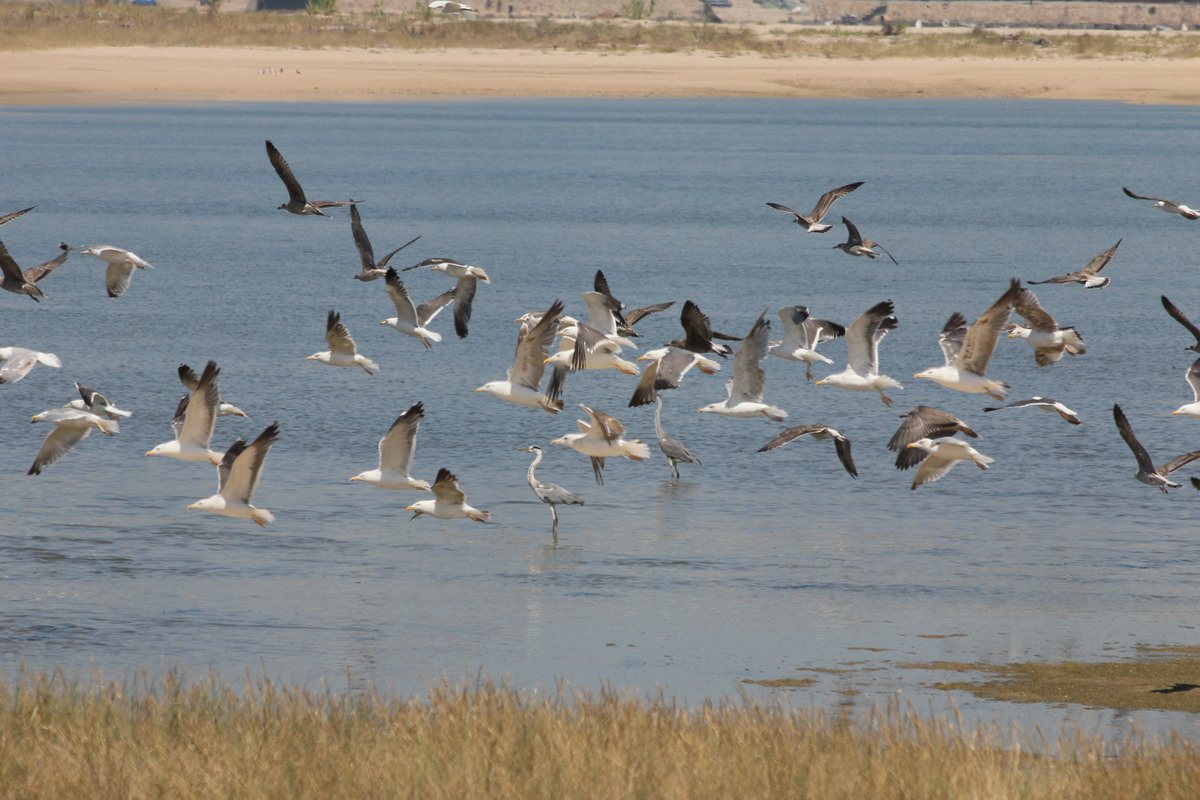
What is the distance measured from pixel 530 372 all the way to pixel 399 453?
6.70ft

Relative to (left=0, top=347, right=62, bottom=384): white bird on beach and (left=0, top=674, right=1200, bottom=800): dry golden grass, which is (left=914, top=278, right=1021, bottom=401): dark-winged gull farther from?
(left=0, top=347, right=62, bottom=384): white bird on beach

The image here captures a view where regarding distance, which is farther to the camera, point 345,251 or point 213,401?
point 345,251

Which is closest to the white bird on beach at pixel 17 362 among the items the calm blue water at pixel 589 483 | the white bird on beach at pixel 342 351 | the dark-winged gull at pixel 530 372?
the calm blue water at pixel 589 483

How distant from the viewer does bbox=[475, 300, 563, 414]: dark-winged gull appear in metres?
17.7

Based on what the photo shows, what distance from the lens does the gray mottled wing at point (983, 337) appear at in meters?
16.9

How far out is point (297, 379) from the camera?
29.8m

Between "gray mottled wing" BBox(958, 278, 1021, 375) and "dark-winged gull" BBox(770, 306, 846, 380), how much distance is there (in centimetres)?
278

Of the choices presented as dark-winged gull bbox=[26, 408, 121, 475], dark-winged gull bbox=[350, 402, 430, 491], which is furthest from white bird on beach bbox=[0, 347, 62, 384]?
dark-winged gull bbox=[350, 402, 430, 491]

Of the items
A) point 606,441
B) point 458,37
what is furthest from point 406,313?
A: point 458,37

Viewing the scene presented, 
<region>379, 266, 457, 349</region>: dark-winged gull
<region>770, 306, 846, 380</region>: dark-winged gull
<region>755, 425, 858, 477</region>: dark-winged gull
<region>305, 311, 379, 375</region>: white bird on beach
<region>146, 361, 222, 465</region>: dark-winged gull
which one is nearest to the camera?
<region>146, 361, 222, 465</region>: dark-winged gull

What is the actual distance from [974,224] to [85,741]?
1832 inches

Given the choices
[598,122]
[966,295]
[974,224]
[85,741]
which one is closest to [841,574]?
[85,741]

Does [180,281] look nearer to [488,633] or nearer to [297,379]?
[297,379]

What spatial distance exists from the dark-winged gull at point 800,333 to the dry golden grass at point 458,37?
92022mm
